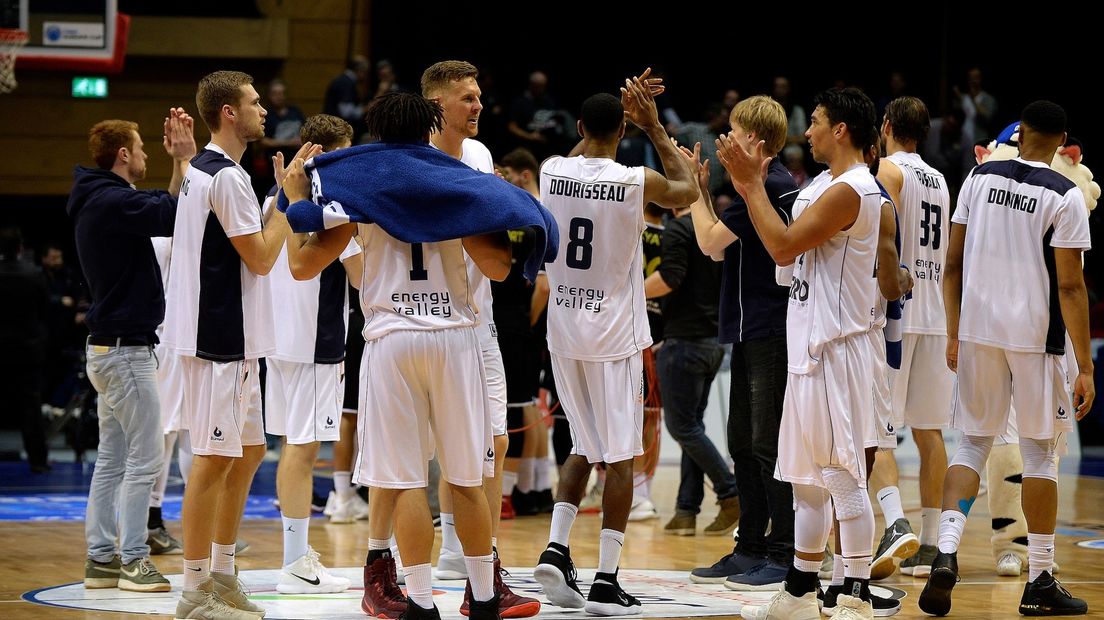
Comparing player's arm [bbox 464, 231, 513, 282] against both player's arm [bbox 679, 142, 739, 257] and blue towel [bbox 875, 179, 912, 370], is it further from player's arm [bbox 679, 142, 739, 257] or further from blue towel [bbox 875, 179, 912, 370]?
blue towel [bbox 875, 179, 912, 370]

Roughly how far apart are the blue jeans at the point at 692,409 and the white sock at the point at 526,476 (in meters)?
1.22

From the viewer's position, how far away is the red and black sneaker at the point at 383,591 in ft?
18.2

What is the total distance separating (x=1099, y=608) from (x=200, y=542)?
3.94m

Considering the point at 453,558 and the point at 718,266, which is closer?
the point at 453,558

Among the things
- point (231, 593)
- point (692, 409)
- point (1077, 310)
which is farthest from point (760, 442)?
point (231, 593)

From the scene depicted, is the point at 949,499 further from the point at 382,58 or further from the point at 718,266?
the point at 382,58

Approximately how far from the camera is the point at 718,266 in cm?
884

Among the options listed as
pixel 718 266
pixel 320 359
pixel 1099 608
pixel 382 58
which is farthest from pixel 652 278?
pixel 382 58

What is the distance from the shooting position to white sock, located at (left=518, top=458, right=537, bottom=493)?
948 centimetres

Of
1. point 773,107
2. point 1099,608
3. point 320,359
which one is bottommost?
point 1099,608

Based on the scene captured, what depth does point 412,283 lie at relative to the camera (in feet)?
15.5

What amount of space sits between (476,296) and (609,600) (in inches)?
58.0

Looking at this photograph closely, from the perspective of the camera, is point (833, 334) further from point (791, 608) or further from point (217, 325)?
point (217, 325)

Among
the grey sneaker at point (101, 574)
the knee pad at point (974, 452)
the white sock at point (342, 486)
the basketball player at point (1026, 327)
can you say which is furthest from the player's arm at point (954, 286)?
the white sock at point (342, 486)
